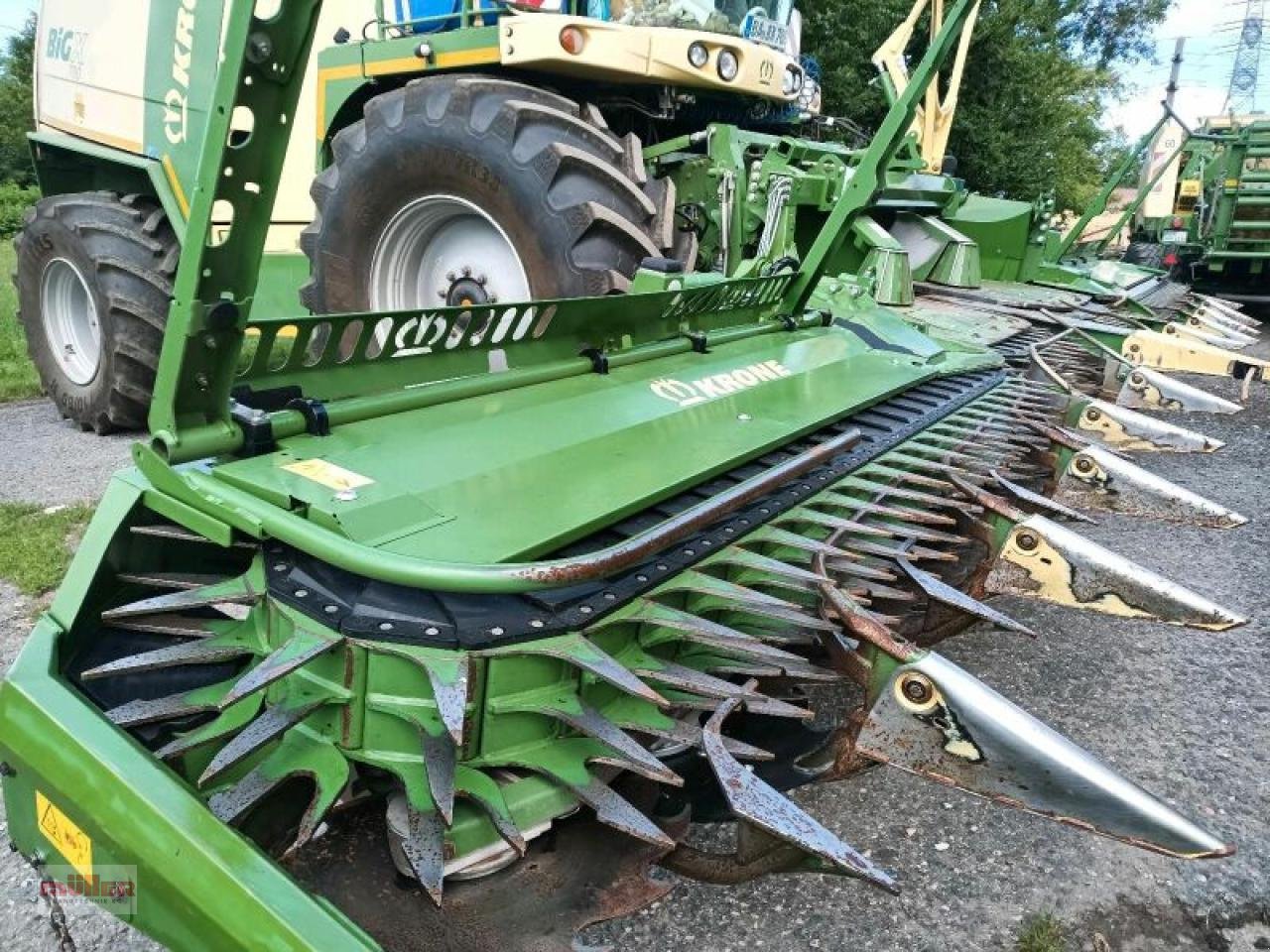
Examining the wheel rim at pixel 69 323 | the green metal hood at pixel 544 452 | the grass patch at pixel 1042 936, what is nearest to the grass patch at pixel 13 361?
the wheel rim at pixel 69 323

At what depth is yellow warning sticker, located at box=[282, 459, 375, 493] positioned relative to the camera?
5.69 feet

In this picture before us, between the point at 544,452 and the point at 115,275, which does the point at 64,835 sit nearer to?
the point at 544,452

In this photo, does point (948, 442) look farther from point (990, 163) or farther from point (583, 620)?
point (990, 163)

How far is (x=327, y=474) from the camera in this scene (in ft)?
5.82

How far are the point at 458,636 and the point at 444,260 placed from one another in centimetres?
286

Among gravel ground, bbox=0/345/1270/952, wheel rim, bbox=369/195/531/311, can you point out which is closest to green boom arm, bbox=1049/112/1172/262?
gravel ground, bbox=0/345/1270/952

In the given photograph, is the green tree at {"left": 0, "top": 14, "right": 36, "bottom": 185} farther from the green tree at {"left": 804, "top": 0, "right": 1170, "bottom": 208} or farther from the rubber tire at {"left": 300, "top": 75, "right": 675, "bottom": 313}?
the rubber tire at {"left": 300, "top": 75, "right": 675, "bottom": 313}

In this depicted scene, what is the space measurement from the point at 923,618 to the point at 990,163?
49.7ft

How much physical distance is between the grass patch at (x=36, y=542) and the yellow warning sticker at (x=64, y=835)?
6.23 ft

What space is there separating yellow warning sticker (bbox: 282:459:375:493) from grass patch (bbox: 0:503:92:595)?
186 centimetres

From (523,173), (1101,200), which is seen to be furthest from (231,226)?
(1101,200)

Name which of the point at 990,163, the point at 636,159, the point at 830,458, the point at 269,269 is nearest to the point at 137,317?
the point at 269,269

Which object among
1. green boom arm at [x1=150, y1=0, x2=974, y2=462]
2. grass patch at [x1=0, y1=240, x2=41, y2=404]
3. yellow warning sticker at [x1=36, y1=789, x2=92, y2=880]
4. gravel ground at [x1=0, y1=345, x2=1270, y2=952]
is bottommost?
gravel ground at [x1=0, y1=345, x2=1270, y2=952]

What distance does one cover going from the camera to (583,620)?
1.52 meters
